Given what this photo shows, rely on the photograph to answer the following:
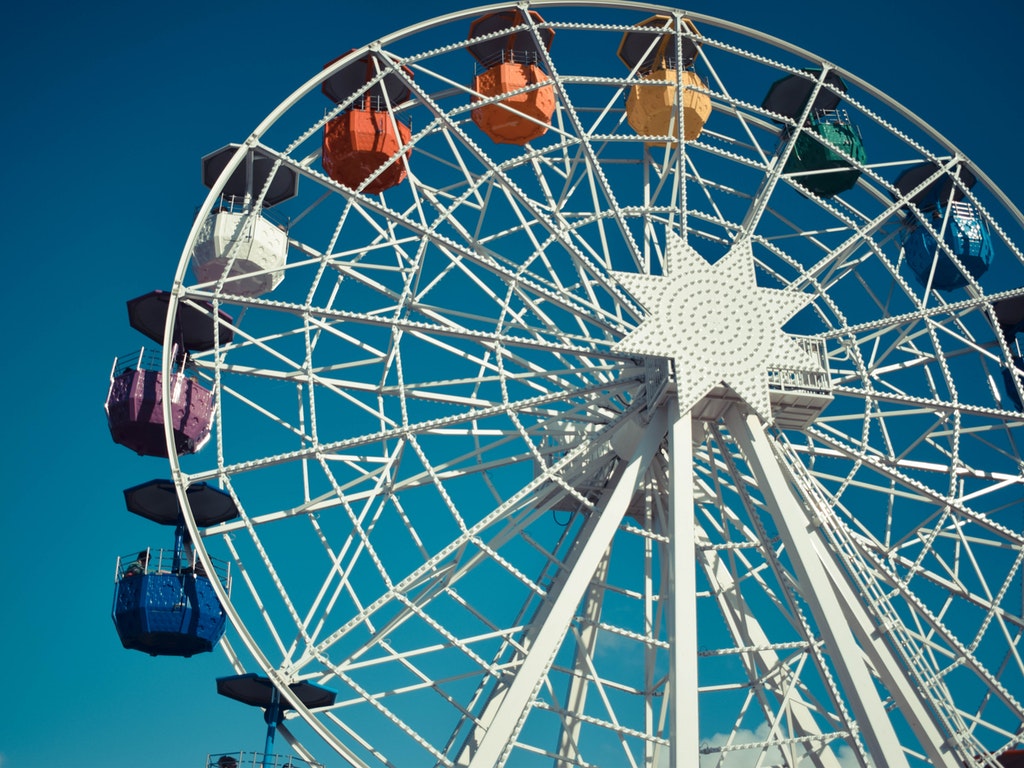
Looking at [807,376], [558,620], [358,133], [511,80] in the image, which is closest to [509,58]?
[511,80]

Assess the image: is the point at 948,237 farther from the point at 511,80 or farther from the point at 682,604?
the point at 682,604

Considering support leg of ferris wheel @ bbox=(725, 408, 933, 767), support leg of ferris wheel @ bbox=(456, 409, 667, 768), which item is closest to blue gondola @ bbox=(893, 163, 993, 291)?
support leg of ferris wheel @ bbox=(725, 408, 933, 767)

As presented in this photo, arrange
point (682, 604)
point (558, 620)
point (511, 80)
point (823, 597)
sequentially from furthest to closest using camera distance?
point (511, 80)
point (558, 620)
point (823, 597)
point (682, 604)

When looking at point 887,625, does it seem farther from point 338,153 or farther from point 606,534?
point 338,153

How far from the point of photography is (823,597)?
→ 13.1 meters

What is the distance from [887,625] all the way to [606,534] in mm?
3137

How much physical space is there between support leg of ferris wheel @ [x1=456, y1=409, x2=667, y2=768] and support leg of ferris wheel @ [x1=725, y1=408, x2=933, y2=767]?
1.05 m

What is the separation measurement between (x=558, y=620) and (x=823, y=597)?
2676 millimetres

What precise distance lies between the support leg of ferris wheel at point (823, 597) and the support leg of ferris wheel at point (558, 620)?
105cm

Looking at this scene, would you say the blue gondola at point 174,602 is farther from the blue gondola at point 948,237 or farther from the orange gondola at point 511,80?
the blue gondola at point 948,237

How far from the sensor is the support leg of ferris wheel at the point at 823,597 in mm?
12155

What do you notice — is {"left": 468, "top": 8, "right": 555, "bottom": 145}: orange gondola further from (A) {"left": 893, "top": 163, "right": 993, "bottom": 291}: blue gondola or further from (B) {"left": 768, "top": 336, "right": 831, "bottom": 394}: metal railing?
(A) {"left": 893, "top": 163, "right": 993, "bottom": 291}: blue gondola

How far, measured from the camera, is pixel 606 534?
13.9 meters

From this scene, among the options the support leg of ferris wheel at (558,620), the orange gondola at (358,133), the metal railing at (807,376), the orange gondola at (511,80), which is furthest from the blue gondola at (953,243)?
the orange gondola at (358,133)
